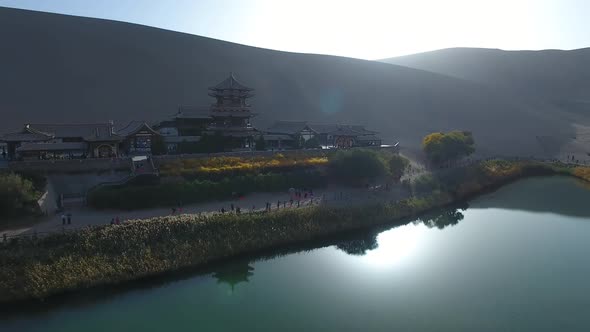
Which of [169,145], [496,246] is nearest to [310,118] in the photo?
[169,145]

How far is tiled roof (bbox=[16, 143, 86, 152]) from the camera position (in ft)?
77.3

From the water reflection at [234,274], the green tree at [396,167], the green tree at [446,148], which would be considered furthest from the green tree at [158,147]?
the green tree at [446,148]

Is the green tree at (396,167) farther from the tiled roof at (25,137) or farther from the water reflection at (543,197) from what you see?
the tiled roof at (25,137)

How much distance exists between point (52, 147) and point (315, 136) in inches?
853

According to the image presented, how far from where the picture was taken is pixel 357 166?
1075 inches

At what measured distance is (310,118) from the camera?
188 feet

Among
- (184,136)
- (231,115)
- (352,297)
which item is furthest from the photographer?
(231,115)

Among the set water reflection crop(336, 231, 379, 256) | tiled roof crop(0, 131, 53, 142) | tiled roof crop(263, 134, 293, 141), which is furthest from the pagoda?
water reflection crop(336, 231, 379, 256)

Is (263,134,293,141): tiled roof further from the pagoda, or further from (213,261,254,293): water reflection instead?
(213,261,254,293): water reflection

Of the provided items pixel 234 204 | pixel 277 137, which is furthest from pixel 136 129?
pixel 277 137

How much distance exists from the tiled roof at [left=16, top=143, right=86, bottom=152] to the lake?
43.6 feet

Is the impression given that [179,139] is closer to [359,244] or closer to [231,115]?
[231,115]

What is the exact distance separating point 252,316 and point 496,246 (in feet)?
46.8

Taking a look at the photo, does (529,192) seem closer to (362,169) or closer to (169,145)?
(362,169)
